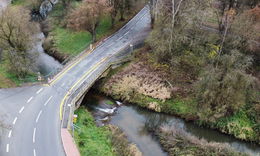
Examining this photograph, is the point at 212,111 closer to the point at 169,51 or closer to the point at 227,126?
the point at 227,126

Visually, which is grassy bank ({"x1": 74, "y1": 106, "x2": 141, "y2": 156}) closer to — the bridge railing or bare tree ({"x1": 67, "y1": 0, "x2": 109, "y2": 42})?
the bridge railing

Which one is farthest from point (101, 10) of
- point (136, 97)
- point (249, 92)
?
point (249, 92)

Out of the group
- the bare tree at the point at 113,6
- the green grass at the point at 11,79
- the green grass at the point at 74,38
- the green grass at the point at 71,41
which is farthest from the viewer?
the green grass at the point at 74,38

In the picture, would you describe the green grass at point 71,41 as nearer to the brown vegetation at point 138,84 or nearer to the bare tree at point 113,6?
the bare tree at point 113,6

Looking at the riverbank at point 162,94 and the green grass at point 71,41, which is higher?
the green grass at point 71,41

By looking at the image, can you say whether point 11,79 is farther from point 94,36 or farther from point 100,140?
point 100,140

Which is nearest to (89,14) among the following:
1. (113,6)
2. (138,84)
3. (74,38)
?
(113,6)

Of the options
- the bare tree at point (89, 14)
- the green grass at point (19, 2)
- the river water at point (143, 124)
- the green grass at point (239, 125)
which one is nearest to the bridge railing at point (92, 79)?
the river water at point (143, 124)
